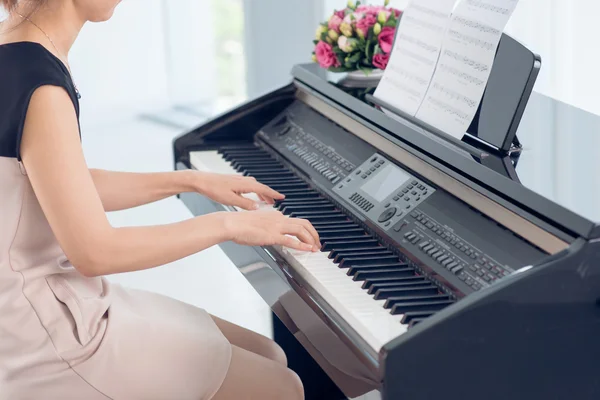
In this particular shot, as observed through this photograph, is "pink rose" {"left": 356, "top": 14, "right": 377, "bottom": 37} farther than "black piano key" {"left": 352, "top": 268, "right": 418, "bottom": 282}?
Yes

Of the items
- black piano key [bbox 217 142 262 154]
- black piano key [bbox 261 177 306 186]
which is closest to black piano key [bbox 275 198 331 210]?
black piano key [bbox 261 177 306 186]

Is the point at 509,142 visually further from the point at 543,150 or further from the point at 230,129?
Result: the point at 230,129

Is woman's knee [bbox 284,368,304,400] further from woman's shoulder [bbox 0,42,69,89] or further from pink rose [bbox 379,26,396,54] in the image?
pink rose [bbox 379,26,396,54]

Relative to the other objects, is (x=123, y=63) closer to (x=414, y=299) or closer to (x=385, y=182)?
(x=385, y=182)

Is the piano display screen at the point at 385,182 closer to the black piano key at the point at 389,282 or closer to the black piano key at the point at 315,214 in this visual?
the black piano key at the point at 315,214

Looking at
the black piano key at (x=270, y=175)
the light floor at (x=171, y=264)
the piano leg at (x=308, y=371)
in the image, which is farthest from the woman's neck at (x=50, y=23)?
the piano leg at (x=308, y=371)

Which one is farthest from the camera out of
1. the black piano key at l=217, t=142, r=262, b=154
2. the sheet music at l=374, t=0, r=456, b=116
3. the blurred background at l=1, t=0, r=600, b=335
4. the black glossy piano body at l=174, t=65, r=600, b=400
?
the blurred background at l=1, t=0, r=600, b=335

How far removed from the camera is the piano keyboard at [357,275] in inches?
56.8

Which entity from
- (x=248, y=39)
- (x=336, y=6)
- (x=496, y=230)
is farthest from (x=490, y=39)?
(x=248, y=39)

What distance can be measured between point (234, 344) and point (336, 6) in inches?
103

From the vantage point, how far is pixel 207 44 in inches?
232

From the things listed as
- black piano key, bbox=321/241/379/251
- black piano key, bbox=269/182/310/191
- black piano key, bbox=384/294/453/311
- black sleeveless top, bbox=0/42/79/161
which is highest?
black sleeveless top, bbox=0/42/79/161

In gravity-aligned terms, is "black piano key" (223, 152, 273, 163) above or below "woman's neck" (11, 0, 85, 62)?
below

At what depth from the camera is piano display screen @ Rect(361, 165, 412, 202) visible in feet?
5.87
